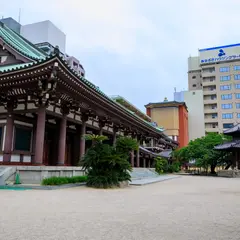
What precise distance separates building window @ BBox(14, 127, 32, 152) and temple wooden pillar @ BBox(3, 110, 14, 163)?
39cm

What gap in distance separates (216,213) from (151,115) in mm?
58798

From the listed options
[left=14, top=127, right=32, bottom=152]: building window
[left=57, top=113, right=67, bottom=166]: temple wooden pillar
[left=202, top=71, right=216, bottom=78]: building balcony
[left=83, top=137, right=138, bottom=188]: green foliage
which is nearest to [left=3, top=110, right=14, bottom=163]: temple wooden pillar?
[left=14, top=127, right=32, bottom=152]: building window

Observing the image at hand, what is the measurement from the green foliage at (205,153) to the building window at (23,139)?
27659 mm

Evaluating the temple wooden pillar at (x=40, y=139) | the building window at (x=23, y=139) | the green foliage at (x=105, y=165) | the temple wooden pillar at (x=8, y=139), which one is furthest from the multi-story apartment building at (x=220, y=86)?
the temple wooden pillar at (x=8, y=139)

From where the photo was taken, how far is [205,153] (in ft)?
126

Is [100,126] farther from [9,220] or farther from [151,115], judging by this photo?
[151,115]

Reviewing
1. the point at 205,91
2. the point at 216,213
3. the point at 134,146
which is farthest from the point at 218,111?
the point at 216,213

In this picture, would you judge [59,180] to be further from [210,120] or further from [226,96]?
[226,96]

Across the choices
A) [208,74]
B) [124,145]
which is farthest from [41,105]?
[208,74]

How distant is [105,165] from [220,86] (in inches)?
2530

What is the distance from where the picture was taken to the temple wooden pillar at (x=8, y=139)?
48.1 feet

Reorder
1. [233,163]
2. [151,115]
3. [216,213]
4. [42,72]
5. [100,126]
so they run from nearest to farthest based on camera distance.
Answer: [216,213], [42,72], [100,126], [233,163], [151,115]

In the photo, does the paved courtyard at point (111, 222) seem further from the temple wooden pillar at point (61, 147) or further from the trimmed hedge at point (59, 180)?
the temple wooden pillar at point (61, 147)

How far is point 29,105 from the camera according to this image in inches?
606
